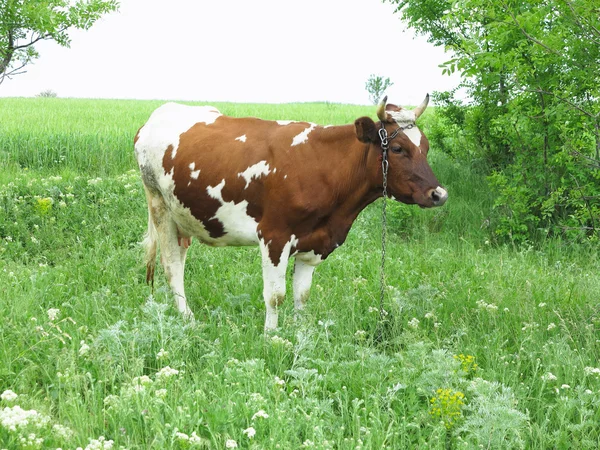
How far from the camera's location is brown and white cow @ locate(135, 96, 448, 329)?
19.4 feet

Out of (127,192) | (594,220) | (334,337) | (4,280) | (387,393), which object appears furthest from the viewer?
(127,192)

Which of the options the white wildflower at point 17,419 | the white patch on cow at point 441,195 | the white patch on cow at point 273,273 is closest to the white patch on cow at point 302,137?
the white patch on cow at point 273,273

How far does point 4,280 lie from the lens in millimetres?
7566

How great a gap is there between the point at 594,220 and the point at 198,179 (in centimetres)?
614

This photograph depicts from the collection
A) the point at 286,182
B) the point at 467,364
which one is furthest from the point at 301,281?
the point at 467,364

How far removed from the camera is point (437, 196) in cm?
573

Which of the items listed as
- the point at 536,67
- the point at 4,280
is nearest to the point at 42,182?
the point at 4,280

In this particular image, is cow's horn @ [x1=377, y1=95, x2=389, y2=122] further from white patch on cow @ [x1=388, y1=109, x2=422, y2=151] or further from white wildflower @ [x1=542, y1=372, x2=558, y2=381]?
white wildflower @ [x1=542, y1=372, x2=558, y2=381]

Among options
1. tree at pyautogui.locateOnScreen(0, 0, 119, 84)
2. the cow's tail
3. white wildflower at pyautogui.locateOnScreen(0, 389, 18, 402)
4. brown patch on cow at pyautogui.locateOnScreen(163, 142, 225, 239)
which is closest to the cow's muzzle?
brown patch on cow at pyautogui.locateOnScreen(163, 142, 225, 239)

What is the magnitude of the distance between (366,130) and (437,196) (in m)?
0.88

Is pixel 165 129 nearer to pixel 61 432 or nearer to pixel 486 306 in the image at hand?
pixel 486 306

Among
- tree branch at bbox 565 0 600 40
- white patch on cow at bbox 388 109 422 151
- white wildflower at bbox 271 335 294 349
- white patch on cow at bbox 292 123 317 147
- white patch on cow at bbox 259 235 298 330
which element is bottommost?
white wildflower at bbox 271 335 294 349

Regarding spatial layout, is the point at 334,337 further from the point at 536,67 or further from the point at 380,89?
the point at 380,89

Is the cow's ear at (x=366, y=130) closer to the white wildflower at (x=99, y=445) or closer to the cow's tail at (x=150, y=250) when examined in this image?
the cow's tail at (x=150, y=250)
